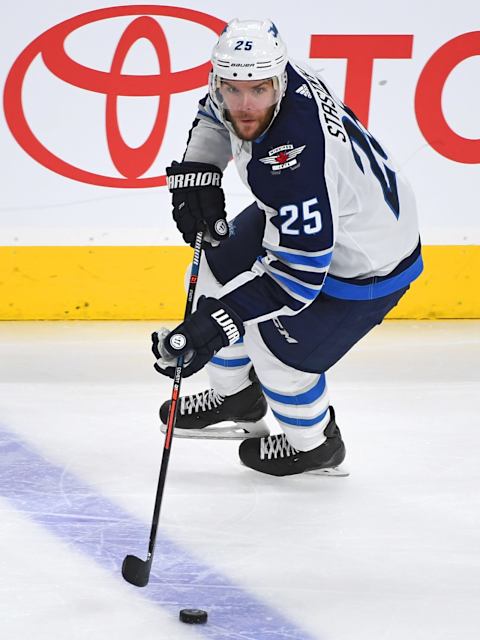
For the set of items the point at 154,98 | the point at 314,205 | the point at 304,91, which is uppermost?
the point at 304,91

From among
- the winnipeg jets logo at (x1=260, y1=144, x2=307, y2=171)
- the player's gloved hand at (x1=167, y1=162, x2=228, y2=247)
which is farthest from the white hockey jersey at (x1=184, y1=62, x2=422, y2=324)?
the player's gloved hand at (x1=167, y1=162, x2=228, y2=247)

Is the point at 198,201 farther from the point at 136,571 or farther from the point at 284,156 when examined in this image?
the point at 136,571

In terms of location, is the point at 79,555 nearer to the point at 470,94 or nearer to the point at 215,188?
the point at 215,188

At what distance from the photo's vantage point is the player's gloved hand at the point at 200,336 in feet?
6.81

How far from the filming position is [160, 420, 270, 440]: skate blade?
2840mm

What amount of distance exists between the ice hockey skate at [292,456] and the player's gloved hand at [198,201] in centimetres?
49

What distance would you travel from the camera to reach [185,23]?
404cm

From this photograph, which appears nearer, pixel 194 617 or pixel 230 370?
pixel 194 617

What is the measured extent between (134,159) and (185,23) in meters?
0.51

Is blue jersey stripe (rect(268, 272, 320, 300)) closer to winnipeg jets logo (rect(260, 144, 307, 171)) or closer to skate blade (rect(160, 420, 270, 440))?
winnipeg jets logo (rect(260, 144, 307, 171))

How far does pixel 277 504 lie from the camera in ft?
8.04

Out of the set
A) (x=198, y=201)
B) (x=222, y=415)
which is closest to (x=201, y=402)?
(x=222, y=415)

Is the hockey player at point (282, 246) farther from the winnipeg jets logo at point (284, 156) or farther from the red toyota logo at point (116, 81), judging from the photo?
the red toyota logo at point (116, 81)

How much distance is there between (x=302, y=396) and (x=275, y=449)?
0.17 metres
